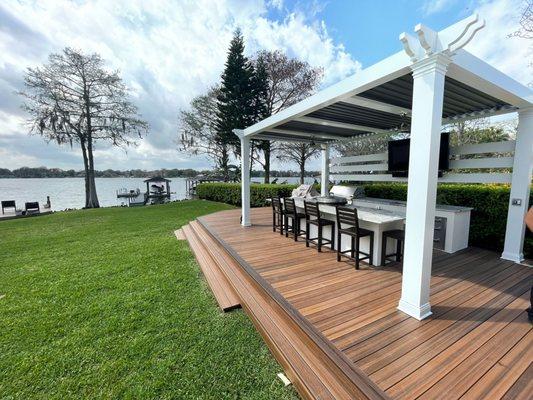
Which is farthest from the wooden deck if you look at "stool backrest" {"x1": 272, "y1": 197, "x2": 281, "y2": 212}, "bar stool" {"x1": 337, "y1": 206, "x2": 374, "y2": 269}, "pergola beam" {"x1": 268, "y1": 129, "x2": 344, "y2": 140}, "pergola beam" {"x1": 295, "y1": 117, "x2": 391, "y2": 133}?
"pergola beam" {"x1": 268, "y1": 129, "x2": 344, "y2": 140}

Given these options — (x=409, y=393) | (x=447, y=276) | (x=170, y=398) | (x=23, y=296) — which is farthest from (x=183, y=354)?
(x=447, y=276)

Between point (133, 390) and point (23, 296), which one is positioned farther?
point (23, 296)

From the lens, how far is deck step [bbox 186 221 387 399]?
1712mm

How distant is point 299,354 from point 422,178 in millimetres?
1974

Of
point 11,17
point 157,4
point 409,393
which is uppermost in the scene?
point 11,17

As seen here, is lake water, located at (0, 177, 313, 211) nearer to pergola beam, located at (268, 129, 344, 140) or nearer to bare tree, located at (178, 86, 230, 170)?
bare tree, located at (178, 86, 230, 170)

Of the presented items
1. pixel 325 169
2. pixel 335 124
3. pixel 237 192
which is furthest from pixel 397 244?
pixel 237 192

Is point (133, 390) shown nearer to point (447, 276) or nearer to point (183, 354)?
point (183, 354)

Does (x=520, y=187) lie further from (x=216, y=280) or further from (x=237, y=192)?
(x=237, y=192)

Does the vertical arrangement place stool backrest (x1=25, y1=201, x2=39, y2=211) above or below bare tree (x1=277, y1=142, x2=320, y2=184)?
below

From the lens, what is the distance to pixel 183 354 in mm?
2396

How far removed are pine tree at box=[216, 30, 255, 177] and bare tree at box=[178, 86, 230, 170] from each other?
1.10m

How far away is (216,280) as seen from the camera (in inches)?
156

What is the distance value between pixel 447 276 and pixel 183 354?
3.56 m
